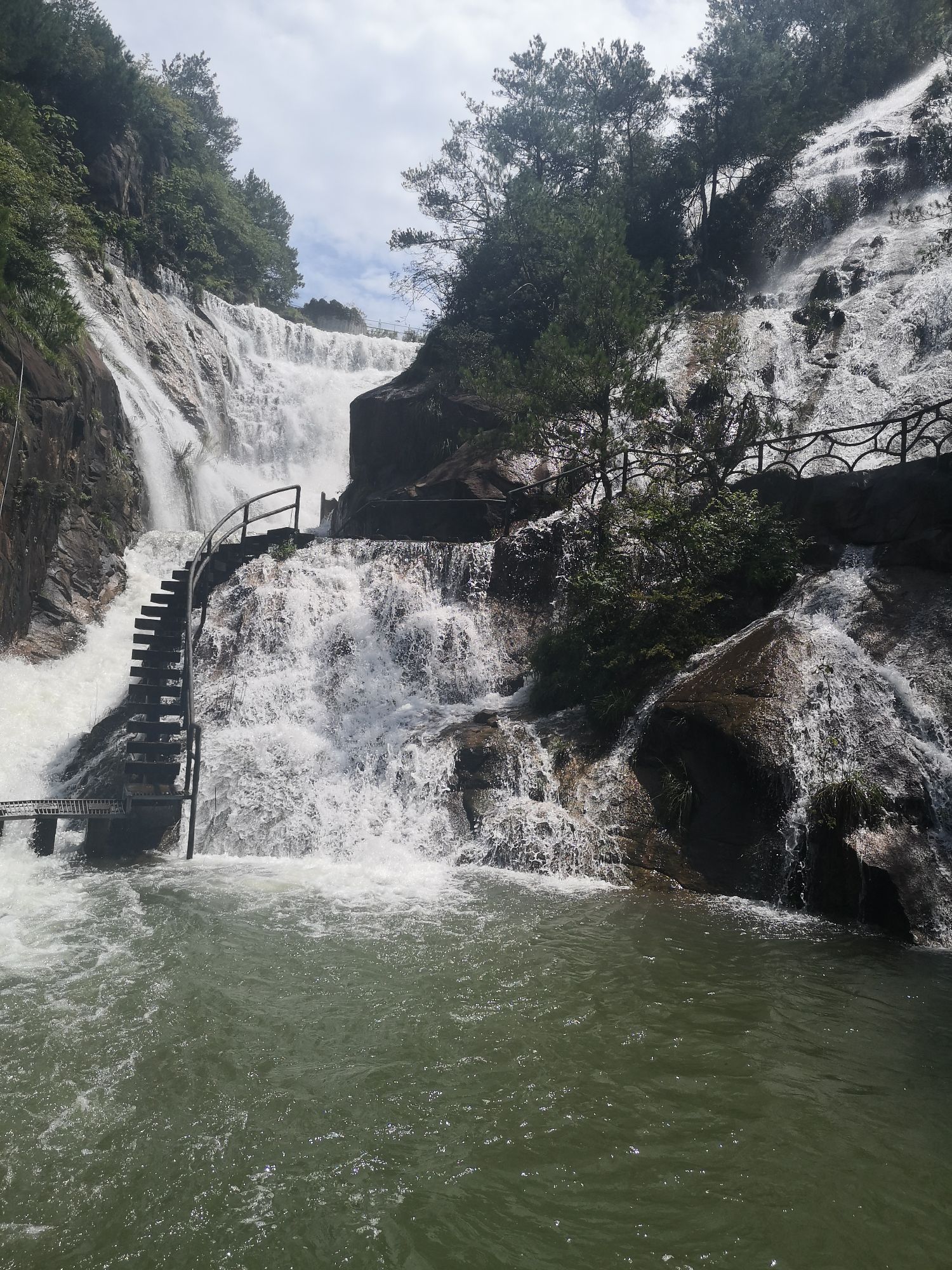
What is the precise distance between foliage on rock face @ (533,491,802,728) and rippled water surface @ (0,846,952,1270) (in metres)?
4.97

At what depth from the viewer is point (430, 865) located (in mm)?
10586

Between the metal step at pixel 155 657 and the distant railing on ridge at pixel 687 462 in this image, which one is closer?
the metal step at pixel 155 657

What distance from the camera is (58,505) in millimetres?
17781

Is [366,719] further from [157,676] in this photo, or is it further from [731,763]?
[731,763]

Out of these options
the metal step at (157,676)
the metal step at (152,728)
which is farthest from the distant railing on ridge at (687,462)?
the metal step at (152,728)

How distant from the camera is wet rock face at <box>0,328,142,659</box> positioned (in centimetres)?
1592

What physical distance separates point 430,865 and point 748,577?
21.4 ft

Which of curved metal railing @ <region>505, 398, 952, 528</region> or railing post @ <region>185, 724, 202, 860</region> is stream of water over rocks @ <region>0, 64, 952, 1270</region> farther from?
curved metal railing @ <region>505, 398, 952, 528</region>

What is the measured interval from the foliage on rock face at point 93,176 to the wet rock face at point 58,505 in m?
1.52

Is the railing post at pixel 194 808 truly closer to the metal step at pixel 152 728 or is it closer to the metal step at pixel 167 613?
the metal step at pixel 152 728

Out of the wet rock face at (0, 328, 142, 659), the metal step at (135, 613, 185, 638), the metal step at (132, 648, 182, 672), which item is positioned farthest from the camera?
the wet rock face at (0, 328, 142, 659)

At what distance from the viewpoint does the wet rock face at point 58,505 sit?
15922 millimetres

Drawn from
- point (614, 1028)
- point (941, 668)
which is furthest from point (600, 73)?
point (614, 1028)

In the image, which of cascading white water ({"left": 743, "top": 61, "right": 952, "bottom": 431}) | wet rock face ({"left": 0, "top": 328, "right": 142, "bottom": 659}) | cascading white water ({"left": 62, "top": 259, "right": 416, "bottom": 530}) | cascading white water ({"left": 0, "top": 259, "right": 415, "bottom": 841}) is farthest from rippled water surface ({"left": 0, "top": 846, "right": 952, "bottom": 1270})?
cascading white water ({"left": 62, "top": 259, "right": 416, "bottom": 530})
